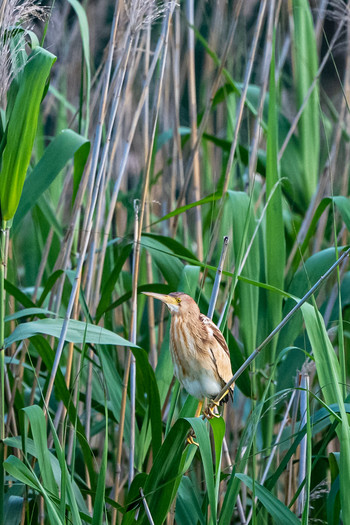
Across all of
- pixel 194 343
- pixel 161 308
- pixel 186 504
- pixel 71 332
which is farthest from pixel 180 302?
pixel 161 308

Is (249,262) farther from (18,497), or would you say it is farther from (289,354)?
(18,497)

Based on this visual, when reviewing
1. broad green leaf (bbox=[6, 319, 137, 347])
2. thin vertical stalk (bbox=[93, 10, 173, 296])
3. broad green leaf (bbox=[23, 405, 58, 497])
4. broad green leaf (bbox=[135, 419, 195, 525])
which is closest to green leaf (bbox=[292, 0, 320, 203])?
thin vertical stalk (bbox=[93, 10, 173, 296])

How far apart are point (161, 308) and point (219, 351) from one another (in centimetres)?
63

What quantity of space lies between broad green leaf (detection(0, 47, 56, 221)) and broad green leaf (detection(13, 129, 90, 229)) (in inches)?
9.6

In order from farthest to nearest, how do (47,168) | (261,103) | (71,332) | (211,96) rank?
(211,96)
(261,103)
(47,168)
(71,332)

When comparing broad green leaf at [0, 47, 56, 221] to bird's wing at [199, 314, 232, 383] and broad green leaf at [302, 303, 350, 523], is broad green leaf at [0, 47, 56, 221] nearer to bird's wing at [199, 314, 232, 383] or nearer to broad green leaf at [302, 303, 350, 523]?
bird's wing at [199, 314, 232, 383]

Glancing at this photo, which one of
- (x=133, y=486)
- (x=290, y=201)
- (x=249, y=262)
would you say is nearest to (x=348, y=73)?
(x=290, y=201)

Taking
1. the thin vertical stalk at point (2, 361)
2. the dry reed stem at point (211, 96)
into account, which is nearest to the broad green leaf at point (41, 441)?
→ the thin vertical stalk at point (2, 361)

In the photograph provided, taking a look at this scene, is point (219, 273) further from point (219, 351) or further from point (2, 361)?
point (2, 361)

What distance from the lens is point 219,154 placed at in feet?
10.6

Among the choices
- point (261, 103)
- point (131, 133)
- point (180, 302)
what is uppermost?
point (261, 103)

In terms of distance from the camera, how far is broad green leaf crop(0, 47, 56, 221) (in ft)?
5.28

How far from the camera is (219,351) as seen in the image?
1.73 metres

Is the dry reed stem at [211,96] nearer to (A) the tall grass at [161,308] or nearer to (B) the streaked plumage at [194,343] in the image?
(A) the tall grass at [161,308]
